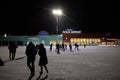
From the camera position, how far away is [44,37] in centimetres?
8169

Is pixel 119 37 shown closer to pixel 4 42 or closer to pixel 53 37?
pixel 53 37

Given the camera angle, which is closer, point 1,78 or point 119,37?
point 1,78

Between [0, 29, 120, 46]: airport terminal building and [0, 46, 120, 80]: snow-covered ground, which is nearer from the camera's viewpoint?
[0, 46, 120, 80]: snow-covered ground

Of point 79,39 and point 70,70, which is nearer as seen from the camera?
point 70,70

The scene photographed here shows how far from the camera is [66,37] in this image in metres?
84.1

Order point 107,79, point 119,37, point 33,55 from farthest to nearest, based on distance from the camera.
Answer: point 119,37
point 33,55
point 107,79

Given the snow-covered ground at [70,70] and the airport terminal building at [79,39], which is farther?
the airport terminal building at [79,39]

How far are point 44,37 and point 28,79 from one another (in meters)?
71.8

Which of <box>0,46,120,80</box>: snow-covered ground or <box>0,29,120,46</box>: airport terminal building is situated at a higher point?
<box>0,29,120,46</box>: airport terminal building

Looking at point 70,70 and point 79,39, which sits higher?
point 79,39

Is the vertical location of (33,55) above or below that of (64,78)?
above

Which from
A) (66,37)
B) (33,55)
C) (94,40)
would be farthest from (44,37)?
(33,55)

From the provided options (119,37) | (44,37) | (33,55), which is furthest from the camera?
(119,37)

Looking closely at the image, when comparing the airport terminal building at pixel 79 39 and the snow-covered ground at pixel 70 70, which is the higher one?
the airport terminal building at pixel 79 39
